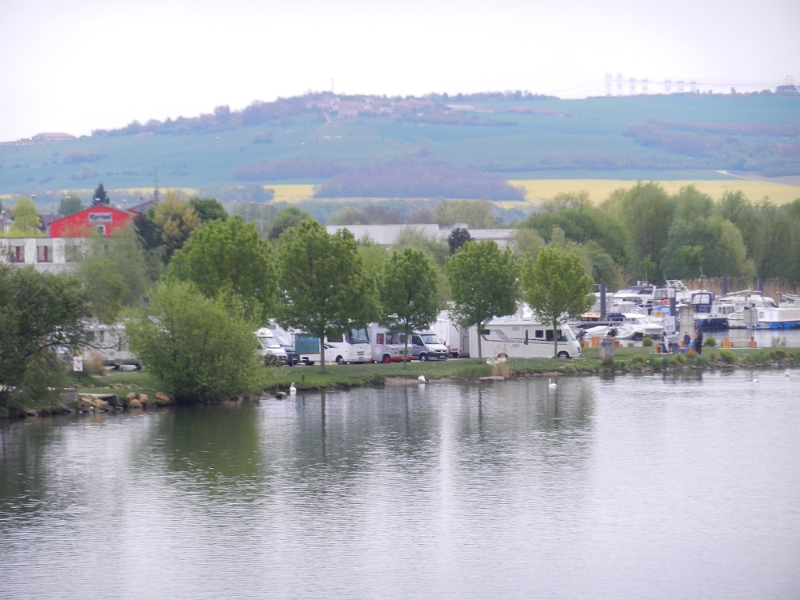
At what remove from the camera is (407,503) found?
25500 millimetres

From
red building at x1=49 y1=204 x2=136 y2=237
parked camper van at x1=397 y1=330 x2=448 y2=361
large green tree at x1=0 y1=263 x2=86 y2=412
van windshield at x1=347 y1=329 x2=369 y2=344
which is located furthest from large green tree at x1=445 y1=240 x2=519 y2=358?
red building at x1=49 y1=204 x2=136 y2=237

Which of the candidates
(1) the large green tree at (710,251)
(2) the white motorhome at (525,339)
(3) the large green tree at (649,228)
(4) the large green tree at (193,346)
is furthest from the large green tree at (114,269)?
(3) the large green tree at (649,228)

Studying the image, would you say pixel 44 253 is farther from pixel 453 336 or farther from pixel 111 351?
pixel 453 336

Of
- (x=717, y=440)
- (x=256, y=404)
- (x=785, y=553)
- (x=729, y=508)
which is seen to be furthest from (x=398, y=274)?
(x=785, y=553)

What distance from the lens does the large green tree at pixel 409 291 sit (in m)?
54.6

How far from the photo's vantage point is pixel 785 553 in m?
20.9

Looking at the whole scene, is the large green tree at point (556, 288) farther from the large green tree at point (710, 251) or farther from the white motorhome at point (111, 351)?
the large green tree at point (710, 251)

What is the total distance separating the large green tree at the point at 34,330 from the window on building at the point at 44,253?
159 ft

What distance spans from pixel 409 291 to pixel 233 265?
31.6 ft

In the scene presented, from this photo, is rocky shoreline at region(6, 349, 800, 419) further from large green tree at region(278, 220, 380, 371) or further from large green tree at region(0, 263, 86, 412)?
large green tree at region(278, 220, 380, 371)

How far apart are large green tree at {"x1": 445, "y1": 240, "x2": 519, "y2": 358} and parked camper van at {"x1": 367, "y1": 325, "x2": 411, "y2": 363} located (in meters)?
3.58

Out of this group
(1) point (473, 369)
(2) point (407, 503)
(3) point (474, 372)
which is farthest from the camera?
(1) point (473, 369)

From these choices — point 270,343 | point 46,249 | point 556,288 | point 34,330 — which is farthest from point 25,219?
point 34,330

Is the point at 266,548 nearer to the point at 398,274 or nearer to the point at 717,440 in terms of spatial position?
the point at 717,440
